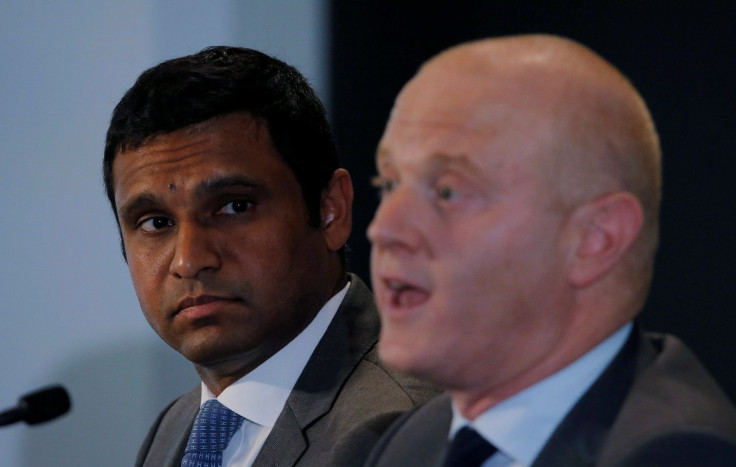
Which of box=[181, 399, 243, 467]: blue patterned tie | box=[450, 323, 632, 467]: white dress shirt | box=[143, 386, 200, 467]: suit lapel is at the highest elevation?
box=[450, 323, 632, 467]: white dress shirt

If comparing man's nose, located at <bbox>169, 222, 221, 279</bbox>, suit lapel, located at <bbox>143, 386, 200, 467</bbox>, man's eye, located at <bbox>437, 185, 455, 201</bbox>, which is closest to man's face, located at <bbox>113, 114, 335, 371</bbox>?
man's nose, located at <bbox>169, 222, 221, 279</bbox>

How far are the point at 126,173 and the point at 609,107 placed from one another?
0.97 meters

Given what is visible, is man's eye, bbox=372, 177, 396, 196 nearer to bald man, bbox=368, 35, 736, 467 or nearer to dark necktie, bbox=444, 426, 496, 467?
bald man, bbox=368, 35, 736, 467

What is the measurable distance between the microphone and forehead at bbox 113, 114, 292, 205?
17.8 inches

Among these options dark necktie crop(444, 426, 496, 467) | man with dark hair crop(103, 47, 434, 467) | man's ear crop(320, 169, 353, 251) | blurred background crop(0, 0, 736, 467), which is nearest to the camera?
dark necktie crop(444, 426, 496, 467)

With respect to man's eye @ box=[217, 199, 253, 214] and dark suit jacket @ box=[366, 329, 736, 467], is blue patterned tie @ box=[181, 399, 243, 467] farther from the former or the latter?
dark suit jacket @ box=[366, 329, 736, 467]

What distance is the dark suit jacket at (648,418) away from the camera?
105 centimetres

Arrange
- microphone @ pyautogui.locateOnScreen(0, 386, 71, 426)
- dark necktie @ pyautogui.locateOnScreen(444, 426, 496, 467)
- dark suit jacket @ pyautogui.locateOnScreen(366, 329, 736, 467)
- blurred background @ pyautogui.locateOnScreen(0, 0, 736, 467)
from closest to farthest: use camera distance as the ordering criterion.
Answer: dark suit jacket @ pyautogui.locateOnScreen(366, 329, 736, 467), dark necktie @ pyautogui.locateOnScreen(444, 426, 496, 467), microphone @ pyautogui.locateOnScreen(0, 386, 71, 426), blurred background @ pyautogui.locateOnScreen(0, 0, 736, 467)

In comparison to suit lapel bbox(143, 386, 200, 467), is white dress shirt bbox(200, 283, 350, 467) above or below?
above

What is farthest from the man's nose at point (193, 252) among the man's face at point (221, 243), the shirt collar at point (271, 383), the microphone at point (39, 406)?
the microphone at point (39, 406)

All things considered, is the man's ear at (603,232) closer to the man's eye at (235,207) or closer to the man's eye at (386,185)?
the man's eye at (386,185)

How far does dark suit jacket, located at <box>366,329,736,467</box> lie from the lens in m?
1.05

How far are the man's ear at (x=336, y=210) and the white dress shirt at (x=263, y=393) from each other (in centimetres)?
16

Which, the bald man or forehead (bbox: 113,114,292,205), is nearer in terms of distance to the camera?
the bald man
